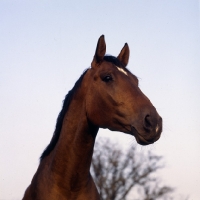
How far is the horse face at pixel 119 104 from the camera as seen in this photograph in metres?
4.51

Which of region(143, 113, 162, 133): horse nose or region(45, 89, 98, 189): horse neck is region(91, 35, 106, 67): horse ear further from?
region(143, 113, 162, 133): horse nose

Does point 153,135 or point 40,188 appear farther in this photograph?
point 40,188

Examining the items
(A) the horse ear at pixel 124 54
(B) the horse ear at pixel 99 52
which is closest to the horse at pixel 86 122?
(B) the horse ear at pixel 99 52

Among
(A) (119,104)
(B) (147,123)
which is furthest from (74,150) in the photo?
(B) (147,123)

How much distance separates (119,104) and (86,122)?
61 centimetres

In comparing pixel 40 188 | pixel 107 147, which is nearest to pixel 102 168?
pixel 107 147

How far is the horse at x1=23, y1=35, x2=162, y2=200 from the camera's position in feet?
16.2

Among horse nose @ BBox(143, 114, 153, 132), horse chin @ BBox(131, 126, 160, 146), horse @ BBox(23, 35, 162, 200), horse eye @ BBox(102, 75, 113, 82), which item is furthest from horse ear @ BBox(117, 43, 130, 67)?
horse nose @ BBox(143, 114, 153, 132)

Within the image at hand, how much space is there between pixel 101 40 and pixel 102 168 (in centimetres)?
1645

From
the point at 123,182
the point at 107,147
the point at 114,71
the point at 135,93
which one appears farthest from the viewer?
the point at 107,147

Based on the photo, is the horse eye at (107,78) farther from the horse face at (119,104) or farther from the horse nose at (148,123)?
the horse nose at (148,123)

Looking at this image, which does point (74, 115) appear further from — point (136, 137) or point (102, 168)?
point (102, 168)

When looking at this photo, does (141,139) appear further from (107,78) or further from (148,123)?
(107,78)

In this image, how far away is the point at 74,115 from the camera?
5406 mm
